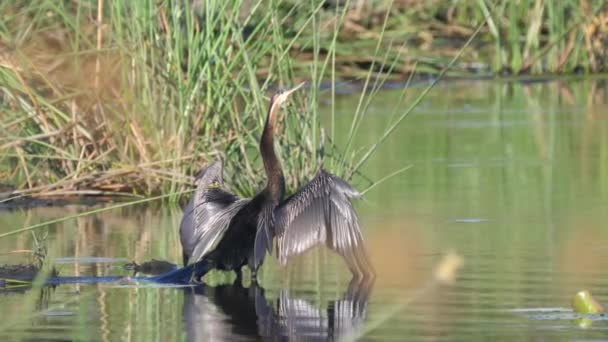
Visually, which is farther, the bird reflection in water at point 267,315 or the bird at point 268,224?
the bird at point 268,224

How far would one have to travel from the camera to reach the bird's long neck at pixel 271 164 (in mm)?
8484

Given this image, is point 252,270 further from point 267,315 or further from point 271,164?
point 267,315

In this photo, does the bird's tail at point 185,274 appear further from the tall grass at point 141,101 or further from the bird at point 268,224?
the tall grass at point 141,101

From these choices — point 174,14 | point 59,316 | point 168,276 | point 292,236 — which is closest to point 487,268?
point 292,236

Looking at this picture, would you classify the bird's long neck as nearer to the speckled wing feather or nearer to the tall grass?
the speckled wing feather

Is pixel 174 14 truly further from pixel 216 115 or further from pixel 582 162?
pixel 582 162

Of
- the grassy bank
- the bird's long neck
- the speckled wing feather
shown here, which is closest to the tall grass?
the grassy bank

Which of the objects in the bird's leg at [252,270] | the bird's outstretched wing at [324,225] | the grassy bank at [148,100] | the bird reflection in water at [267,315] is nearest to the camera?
the bird reflection in water at [267,315]

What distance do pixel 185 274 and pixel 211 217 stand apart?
0.44m

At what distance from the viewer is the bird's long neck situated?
27.8 ft

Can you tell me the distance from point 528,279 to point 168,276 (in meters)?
1.69

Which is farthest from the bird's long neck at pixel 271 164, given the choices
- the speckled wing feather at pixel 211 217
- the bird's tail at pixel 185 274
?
the bird's tail at pixel 185 274

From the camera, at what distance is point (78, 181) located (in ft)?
37.4

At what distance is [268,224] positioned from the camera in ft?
26.7
